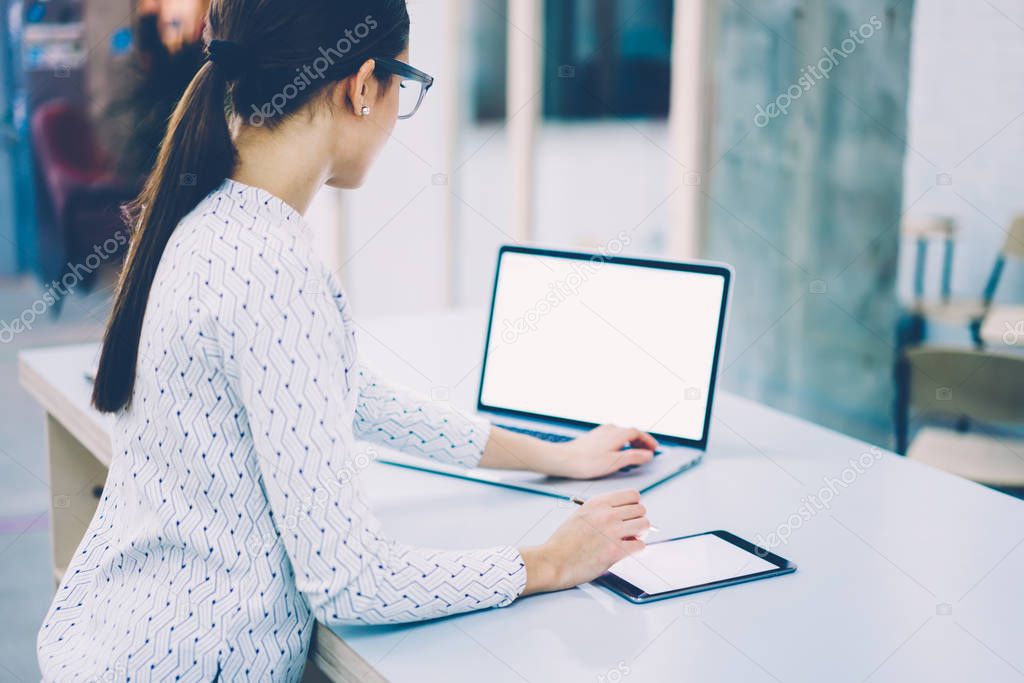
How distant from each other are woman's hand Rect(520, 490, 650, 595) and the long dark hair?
442 millimetres

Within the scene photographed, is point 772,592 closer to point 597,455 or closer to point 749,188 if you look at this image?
point 597,455

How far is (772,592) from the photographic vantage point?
3.34ft

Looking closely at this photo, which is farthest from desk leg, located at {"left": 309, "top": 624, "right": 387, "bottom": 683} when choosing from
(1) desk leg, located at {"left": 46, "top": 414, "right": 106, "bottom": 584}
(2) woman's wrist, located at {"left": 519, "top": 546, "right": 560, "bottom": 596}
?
(1) desk leg, located at {"left": 46, "top": 414, "right": 106, "bottom": 584}

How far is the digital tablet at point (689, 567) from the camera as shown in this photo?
102 cm

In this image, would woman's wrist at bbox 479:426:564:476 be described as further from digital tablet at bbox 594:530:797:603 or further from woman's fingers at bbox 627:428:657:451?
digital tablet at bbox 594:530:797:603

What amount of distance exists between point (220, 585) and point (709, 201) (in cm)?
246

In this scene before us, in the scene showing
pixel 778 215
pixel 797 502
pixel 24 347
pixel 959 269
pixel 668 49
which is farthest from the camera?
pixel 24 347

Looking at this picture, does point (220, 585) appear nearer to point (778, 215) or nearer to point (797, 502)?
point (797, 502)

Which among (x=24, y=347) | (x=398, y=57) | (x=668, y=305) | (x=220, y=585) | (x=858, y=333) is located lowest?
(x=24, y=347)

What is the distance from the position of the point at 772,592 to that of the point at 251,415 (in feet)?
1.79

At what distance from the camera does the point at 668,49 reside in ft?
10.6

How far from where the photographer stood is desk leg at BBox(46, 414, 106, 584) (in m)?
1.94

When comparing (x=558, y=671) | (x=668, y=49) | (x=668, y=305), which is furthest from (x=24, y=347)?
(x=558, y=671)

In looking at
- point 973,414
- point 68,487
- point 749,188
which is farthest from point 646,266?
point 749,188
